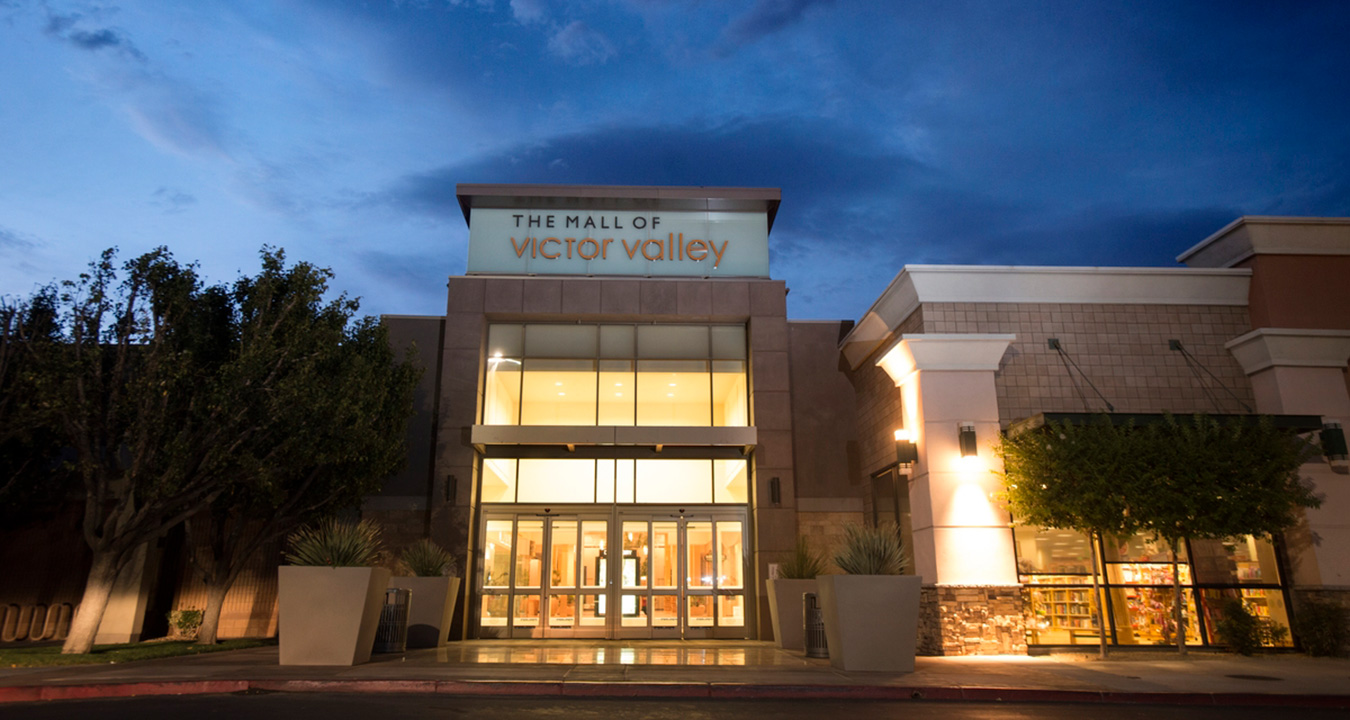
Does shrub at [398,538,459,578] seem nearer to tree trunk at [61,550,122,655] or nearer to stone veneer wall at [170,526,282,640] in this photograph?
stone veneer wall at [170,526,282,640]

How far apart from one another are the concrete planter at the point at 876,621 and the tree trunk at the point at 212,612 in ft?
38.0

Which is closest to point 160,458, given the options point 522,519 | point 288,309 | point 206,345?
point 206,345

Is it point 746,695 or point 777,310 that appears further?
point 777,310

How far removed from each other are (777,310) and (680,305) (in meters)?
2.29

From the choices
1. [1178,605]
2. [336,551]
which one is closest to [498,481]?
[336,551]

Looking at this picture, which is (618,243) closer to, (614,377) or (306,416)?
(614,377)

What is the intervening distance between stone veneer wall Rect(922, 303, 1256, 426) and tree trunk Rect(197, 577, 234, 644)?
569 inches

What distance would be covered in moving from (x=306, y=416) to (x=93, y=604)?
4238 millimetres

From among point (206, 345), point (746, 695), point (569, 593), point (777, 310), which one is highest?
point (777, 310)

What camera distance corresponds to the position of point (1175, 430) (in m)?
14.0

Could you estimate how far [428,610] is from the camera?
16172 millimetres

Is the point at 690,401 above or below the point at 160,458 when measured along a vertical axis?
above

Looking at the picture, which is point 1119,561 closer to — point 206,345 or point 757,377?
point 757,377

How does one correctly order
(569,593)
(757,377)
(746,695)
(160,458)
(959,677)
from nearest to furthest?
(746,695)
(959,677)
(160,458)
(569,593)
(757,377)
